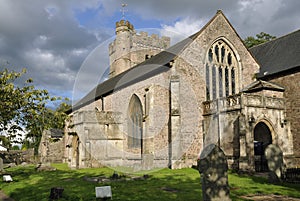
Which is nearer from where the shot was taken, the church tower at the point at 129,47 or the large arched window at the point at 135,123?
the large arched window at the point at 135,123

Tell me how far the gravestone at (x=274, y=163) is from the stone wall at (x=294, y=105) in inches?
281

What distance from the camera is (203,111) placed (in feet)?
72.0

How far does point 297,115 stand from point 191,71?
26.8 feet

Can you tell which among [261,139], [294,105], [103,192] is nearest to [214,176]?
[103,192]

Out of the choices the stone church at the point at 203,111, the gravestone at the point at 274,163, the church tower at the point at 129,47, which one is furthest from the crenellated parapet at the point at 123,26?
the gravestone at the point at 274,163

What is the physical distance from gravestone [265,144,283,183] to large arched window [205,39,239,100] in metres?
8.90

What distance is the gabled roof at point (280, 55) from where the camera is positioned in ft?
71.2

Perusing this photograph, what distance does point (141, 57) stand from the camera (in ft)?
136

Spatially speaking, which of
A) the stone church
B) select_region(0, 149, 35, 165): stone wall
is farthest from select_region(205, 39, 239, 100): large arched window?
select_region(0, 149, 35, 165): stone wall

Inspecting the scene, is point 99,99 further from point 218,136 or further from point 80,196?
point 80,196

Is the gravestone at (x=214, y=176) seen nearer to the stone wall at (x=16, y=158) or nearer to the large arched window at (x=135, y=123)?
the large arched window at (x=135, y=123)

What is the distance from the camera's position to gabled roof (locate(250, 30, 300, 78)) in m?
21.7

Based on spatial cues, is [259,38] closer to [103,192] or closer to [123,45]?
[123,45]

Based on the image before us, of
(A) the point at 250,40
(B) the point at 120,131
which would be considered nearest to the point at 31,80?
(B) the point at 120,131
